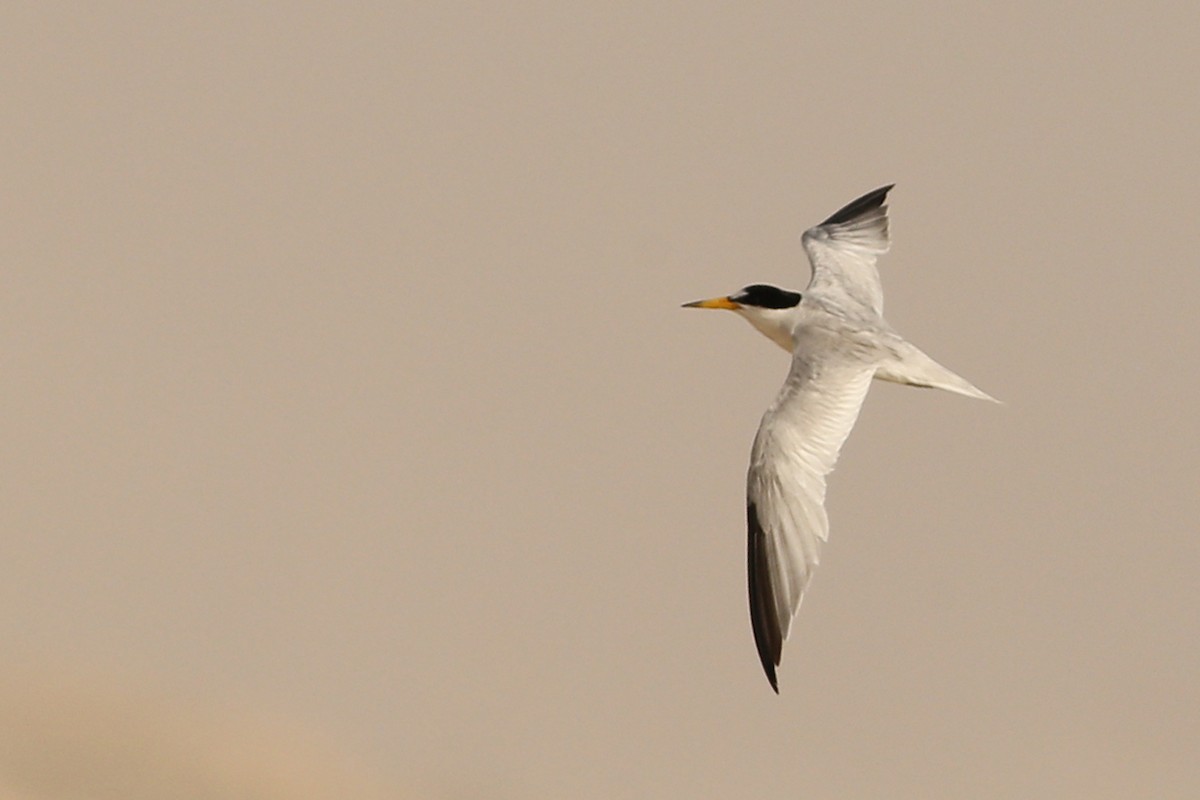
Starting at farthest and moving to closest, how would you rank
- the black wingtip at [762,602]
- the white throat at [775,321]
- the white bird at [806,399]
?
1. the white throat at [775,321]
2. the white bird at [806,399]
3. the black wingtip at [762,602]

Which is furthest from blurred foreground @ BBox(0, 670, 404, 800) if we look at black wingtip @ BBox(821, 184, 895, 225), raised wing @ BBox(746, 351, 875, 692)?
raised wing @ BBox(746, 351, 875, 692)

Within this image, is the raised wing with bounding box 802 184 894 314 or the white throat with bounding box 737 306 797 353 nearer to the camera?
the white throat with bounding box 737 306 797 353

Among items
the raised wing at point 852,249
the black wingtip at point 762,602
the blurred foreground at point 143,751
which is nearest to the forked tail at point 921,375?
the raised wing at point 852,249

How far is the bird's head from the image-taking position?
1243 centimetres

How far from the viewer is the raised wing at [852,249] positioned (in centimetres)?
1396

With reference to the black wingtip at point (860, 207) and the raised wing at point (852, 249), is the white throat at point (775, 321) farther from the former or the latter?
the black wingtip at point (860, 207)

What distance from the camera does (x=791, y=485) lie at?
33.6 ft

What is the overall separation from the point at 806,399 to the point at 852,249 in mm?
4362

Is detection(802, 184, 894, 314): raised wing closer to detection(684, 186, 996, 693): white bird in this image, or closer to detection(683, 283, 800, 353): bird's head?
detection(684, 186, 996, 693): white bird

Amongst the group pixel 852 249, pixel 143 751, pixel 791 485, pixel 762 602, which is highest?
pixel 852 249

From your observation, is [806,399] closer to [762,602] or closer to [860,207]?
[762,602]

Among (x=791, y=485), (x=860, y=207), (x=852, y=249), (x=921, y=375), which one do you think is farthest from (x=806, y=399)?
(x=860, y=207)

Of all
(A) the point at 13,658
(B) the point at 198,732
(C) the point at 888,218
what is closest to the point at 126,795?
(B) the point at 198,732

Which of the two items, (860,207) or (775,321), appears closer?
(775,321)
